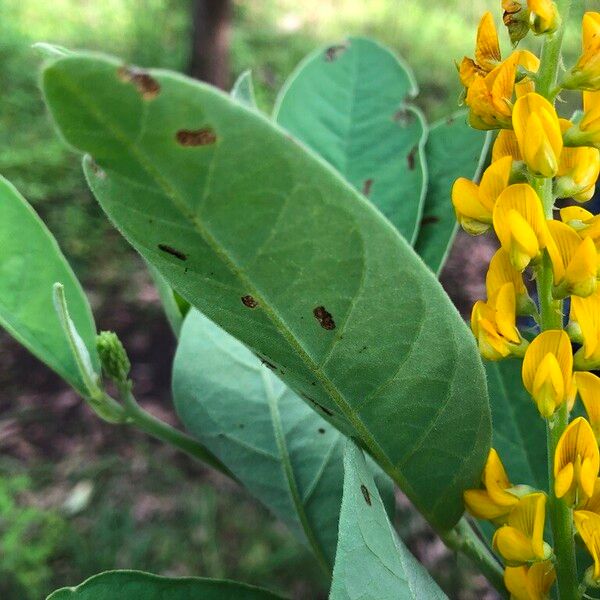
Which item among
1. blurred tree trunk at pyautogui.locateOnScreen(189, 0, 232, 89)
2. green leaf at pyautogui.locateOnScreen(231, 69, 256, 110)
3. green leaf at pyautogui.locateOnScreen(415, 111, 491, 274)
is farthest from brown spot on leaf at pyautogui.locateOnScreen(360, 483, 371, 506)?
blurred tree trunk at pyautogui.locateOnScreen(189, 0, 232, 89)

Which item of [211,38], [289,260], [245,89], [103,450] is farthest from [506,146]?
[211,38]

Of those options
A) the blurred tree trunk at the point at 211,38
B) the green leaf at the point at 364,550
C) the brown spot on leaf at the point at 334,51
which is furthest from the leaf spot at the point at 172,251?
the blurred tree trunk at the point at 211,38

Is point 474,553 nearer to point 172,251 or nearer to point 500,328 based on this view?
point 500,328

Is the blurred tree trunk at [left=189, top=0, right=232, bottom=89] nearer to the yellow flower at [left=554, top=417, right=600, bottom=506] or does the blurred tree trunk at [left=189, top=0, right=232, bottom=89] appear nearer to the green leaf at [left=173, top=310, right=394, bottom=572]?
the green leaf at [left=173, top=310, right=394, bottom=572]

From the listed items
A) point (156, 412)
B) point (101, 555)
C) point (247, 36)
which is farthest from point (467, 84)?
point (247, 36)

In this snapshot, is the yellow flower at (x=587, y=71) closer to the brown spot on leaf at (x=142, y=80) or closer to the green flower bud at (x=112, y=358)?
the brown spot on leaf at (x=142, y=80)

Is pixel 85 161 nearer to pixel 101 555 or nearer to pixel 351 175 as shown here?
pixel 351 175
